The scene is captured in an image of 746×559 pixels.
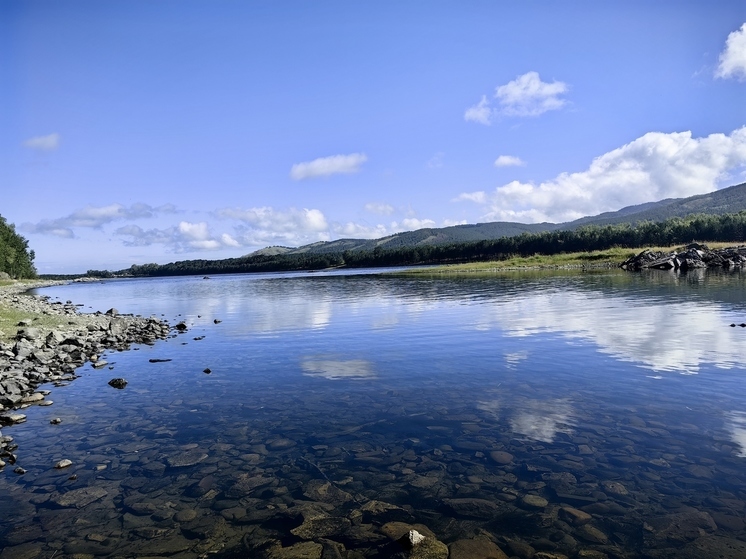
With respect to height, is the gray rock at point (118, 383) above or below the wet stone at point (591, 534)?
above

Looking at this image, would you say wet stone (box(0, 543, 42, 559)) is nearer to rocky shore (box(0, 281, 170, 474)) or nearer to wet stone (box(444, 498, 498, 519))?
rocky shore (box(0, 281, 170, 474))

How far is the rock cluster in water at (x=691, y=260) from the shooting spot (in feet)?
386

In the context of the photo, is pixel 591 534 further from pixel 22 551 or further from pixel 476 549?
pixel 22 551

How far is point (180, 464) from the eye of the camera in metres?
13.2

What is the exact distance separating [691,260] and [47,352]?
134 metres

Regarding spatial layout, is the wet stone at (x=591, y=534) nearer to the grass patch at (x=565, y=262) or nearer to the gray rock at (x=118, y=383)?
the gray rock at (x=118, y=383)

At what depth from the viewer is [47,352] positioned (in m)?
29.0

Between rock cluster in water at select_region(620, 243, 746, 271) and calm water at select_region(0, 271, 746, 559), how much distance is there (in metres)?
106

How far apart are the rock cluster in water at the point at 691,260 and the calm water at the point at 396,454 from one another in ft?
348

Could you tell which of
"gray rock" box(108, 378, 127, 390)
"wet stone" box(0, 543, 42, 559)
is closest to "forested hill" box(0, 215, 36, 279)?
"gray rock" box(108, 378, 127, 390)

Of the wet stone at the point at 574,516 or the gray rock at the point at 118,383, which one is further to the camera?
the gray rock at the point at 118,383

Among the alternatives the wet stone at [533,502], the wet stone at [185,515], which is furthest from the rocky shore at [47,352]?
the wet stone at [533,502]

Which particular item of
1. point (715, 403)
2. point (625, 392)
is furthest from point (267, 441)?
point (715, 403)

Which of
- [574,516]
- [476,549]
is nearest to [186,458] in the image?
[476,549]
